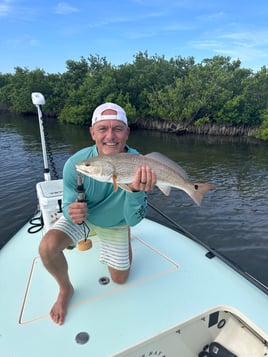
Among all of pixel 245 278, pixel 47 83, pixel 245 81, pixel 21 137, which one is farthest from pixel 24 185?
pixel 47 83

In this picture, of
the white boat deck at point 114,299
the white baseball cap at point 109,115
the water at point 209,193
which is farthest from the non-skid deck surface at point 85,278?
the water at point 209,193

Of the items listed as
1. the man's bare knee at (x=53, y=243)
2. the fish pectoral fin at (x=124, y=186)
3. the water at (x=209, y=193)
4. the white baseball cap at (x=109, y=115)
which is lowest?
the water at (x=209, y=193)

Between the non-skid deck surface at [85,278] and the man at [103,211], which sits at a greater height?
the man at [103,211]

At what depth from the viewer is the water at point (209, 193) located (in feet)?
25.9

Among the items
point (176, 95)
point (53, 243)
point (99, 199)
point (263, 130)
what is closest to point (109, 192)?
point (99, 199)

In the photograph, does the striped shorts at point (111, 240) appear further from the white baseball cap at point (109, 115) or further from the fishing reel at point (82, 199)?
the white baseball cap at point (109, 115)

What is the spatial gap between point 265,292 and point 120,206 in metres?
1.90

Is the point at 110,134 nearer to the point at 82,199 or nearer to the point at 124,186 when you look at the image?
the point at 124,186

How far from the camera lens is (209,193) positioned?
11562 mm

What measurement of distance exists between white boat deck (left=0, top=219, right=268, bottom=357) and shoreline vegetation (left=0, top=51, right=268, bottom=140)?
85.5 feet

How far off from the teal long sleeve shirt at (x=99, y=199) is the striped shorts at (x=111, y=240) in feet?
0.38

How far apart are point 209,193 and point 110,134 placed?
961 cm

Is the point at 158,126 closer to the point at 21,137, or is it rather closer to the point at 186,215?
the point at 21,137

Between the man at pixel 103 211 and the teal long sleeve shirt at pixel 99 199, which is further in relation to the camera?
the teal long sleeve shirt at pixel 99 199
